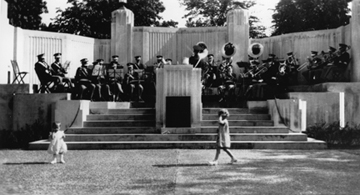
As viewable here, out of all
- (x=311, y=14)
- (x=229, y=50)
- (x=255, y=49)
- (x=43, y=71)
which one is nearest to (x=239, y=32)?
(x=255, y=49)

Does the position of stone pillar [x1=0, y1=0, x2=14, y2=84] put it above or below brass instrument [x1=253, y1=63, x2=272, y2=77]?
above

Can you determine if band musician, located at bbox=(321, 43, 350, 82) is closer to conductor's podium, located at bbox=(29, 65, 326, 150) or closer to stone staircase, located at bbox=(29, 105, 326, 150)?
stone staircase, located at bbox=(29, 105, 326, 150)

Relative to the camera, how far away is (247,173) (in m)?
8.00

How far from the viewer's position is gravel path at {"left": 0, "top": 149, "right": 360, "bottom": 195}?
6594 millimetres

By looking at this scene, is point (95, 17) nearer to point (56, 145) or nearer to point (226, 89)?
point (226, 89)

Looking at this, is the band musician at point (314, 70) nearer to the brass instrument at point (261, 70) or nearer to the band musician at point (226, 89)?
the brass instrument at point (261, 70)

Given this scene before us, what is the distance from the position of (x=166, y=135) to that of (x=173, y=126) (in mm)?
518

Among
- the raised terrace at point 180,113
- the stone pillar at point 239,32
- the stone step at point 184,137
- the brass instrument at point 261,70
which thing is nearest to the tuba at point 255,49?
the stone pillar at point 239,32

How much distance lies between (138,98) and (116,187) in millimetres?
10845

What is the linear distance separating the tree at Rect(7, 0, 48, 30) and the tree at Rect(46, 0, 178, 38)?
7.71ft

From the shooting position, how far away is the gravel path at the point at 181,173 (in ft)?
21.6

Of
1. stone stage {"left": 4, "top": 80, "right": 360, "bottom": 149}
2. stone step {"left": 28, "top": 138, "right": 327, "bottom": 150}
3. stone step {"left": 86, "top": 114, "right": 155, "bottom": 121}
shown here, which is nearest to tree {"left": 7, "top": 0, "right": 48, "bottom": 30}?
stone stage {"left": 4, "top": 80, "right": 360, "bottom": 149}

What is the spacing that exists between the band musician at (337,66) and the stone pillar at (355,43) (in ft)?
1.02

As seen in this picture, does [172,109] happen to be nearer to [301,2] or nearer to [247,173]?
[247,173]
